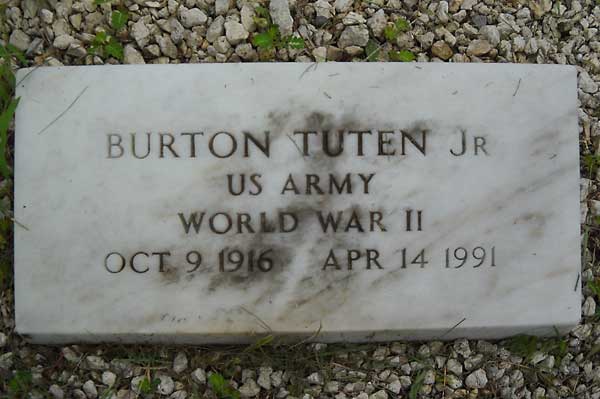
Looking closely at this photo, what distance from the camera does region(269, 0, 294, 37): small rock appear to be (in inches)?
74.8

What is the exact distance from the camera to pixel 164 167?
1735 millimetres

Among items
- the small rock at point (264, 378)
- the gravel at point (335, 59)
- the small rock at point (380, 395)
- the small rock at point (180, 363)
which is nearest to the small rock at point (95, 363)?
the gravel at point (335, 59)

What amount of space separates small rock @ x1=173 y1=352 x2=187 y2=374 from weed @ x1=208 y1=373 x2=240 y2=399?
9 centimetres

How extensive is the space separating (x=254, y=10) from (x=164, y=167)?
0.60m

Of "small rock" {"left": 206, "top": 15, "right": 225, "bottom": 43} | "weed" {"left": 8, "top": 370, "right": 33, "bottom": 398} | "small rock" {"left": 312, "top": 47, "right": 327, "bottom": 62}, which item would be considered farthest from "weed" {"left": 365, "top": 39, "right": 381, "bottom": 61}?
"weed" {"left": 8, "top": 370, "right": 33, "bottom": 398}

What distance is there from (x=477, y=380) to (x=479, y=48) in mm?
1052

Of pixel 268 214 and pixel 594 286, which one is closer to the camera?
pixel 268 214

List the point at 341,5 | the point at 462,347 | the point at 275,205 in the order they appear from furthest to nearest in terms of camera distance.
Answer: the point at 341,5 → the point at 462,347 → the point at 275,205

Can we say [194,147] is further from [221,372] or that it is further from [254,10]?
[221,372]

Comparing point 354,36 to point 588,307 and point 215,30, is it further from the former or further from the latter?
point 588,307

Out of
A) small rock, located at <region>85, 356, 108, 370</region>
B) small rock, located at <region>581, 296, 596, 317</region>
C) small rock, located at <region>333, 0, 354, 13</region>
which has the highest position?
small rock, located at <region>333, 0, 354, 13</region>

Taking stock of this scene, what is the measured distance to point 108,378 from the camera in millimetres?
1795

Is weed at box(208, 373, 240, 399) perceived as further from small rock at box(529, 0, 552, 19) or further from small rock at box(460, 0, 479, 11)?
small rock at box(529, 0, 552, 19)

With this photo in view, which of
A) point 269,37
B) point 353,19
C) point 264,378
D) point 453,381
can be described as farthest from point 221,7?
point 453,381
